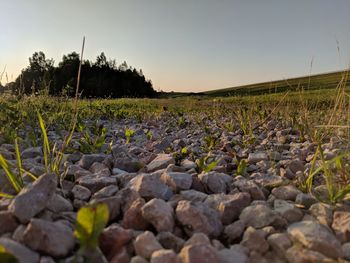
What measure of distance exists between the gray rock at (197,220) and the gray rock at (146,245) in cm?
23

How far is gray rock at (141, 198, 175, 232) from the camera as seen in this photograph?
1.66 meters

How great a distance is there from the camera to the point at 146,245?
4.76 feet

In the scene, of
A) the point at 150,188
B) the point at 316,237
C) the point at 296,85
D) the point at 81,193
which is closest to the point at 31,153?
the point at 81,193

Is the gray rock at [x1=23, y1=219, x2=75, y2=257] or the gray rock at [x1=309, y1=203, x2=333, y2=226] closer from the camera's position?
the gray rock at [x1=23, y1=219, x2=75, y2=257]

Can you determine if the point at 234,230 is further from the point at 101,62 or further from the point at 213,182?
the point at 101,62

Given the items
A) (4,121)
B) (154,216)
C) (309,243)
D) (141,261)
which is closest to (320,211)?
(309,243)

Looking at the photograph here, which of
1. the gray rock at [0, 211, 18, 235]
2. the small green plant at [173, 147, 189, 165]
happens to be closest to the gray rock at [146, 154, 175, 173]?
the small green plant at [173, 147, 189, 165]

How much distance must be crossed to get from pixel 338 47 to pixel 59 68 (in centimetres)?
4693

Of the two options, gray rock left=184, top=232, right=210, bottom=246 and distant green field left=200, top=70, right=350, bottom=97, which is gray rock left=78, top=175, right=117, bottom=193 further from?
distant green field left=200, top=70, right=350, bottom=97

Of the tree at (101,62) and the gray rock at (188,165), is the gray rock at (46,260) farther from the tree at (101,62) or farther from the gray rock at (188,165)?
the tree at (101,62)

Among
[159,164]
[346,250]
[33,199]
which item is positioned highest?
[33,199]

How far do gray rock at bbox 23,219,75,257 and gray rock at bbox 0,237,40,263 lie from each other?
0.03 metres

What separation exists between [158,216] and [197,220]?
18 cm

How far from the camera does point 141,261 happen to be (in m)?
1.38
